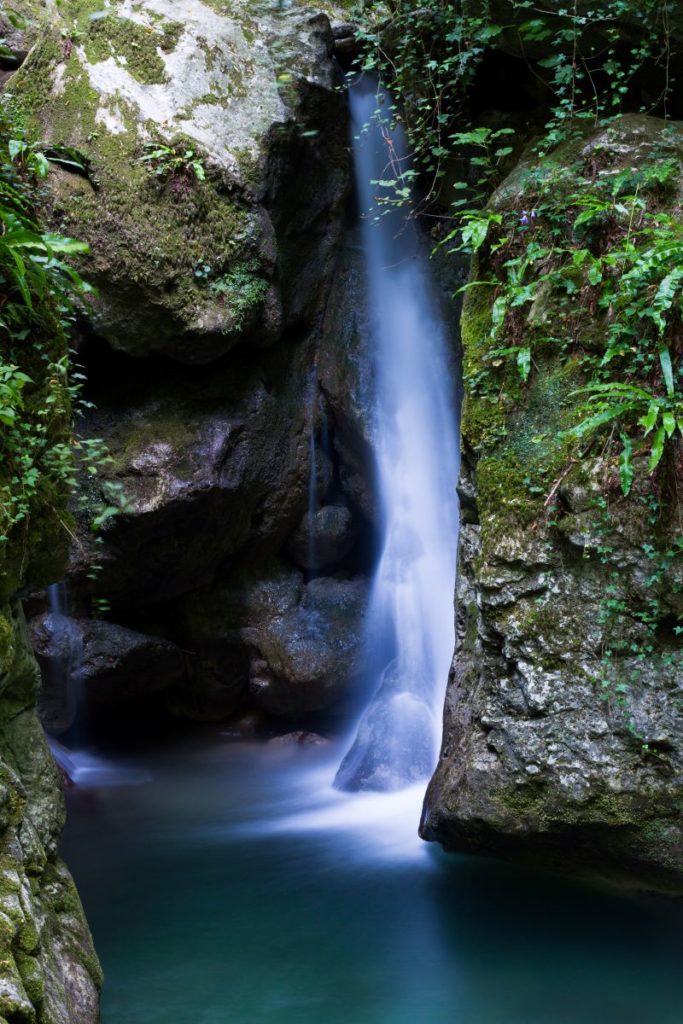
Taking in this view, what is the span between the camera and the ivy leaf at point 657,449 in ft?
14.3

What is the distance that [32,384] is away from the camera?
439 centimetres

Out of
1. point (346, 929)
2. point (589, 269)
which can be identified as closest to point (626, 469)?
point (589, 269)

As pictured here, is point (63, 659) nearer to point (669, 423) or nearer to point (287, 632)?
point (287, 632)

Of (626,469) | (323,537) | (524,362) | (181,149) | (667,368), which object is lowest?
(323,537)

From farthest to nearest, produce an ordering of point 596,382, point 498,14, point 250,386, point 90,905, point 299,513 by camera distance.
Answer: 1. point 299,513
2. point 250,386
3. point 498,14
4. point 90,905
5. point 596,382

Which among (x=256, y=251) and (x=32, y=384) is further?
(x=256, y=251)

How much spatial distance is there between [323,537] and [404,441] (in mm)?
1387

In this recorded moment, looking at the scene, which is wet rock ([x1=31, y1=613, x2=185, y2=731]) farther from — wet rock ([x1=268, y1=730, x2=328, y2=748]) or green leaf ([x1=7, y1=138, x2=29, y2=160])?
green leaf ([x1=7, y1=138, x2=29, y2=160])

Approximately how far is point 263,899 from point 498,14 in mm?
6452

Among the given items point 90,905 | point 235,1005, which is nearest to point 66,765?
point 90,905

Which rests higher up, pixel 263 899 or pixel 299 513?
pixel 299 513

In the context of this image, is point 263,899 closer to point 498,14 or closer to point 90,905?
point 90,905

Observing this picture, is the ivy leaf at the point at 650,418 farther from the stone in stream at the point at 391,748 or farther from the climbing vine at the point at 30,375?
the stone in stream at the point at 391,748

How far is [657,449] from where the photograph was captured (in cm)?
439
